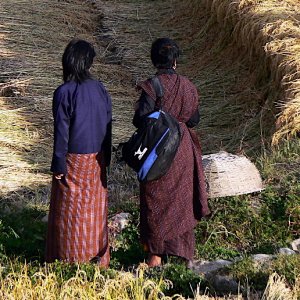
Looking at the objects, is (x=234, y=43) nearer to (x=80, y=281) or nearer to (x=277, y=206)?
(x=277, y=206)

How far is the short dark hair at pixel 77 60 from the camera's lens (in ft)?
13.6

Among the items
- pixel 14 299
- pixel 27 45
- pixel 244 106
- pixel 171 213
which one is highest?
pixel 27 45

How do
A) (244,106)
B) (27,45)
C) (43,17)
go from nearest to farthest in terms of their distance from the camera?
(244,106)
(27,45)
(43,17)

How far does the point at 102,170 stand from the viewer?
4398 mm

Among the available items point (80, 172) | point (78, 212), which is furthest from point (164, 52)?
point (78, 212)

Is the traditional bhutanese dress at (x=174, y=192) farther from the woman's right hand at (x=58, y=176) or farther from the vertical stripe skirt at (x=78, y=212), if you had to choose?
the woman's right hand at (x=58, y=176)

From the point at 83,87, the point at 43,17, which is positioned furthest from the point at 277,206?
the point at 43,17

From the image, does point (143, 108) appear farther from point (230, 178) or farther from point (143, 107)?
point (230, 178)

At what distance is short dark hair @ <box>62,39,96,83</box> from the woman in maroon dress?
355 millimetres

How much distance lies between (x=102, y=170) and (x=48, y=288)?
991 mm

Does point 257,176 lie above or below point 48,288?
above

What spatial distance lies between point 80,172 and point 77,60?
0.65m

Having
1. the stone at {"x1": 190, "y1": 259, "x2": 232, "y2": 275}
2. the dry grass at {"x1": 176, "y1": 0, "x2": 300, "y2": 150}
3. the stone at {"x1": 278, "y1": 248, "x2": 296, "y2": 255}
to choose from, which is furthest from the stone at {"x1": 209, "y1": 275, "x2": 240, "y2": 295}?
the dry grass at {"x1": 176, "y1": 0, "x2": 300, "y2": 150}

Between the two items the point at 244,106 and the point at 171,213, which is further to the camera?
the point at 244,106
